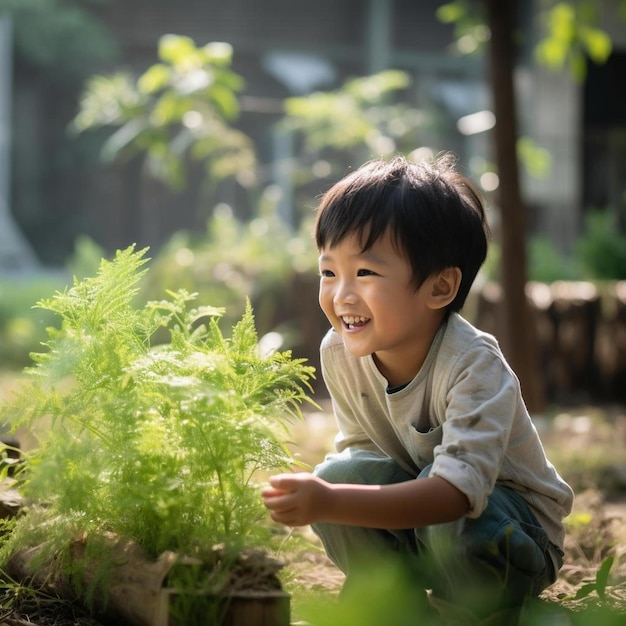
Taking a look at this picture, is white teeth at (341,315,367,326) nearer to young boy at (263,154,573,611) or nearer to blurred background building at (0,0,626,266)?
young boy at (263,154,573,611)

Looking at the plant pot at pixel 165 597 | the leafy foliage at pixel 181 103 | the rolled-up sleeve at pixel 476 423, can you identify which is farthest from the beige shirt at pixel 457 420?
the leafy foliage at pixel 181 103

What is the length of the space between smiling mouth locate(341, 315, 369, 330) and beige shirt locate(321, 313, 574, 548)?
0.16 meters

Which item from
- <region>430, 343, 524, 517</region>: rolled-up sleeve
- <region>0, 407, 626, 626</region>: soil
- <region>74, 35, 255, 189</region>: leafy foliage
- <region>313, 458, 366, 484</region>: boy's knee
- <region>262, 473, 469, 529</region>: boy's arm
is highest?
<region>74, 35, 255, 189</region>: leafy foliage

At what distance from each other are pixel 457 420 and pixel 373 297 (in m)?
0.29

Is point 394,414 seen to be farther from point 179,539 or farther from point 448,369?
point 179,539

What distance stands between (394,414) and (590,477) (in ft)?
7.52

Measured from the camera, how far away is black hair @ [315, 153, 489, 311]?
195 centimetres

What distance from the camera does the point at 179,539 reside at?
1.80m

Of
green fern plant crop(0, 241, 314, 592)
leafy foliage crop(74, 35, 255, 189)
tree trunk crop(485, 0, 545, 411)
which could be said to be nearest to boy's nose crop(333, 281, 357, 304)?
green fern plant crop(0, 241, 314, 592)

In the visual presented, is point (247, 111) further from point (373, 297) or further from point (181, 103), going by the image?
point (373, 297)

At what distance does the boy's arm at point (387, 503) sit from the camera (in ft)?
→ 5.51

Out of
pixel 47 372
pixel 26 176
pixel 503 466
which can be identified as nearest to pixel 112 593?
pixel 47 372

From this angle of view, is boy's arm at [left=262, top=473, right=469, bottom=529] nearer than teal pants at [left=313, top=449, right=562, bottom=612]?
Yes

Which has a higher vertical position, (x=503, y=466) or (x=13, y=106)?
(x=13, y=106)
